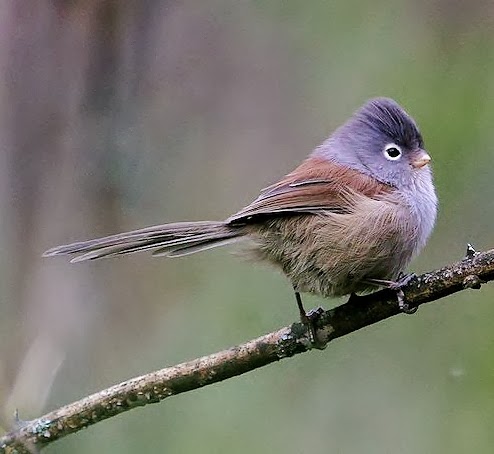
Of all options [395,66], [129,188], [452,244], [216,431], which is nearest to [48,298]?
[129,188]

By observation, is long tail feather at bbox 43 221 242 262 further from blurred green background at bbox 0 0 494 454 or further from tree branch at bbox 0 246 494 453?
tree branch at bbox 0 246 494 453

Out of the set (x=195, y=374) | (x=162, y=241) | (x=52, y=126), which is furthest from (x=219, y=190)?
(x=195, y=374)

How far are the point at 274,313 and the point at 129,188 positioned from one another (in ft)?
4.33

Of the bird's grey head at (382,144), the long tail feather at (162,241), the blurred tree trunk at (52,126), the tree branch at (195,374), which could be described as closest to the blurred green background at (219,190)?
the blurred tree trunk at (52,126)

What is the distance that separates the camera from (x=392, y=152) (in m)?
4.28

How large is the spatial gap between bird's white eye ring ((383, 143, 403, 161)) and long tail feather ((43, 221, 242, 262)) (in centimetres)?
88

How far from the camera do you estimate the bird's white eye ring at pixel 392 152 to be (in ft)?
13.9

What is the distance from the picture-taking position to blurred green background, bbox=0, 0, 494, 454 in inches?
172

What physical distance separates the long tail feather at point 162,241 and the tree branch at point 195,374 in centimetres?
58

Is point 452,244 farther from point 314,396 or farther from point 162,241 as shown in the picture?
point 162,241

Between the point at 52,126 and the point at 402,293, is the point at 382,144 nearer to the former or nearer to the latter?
the point at 402,293

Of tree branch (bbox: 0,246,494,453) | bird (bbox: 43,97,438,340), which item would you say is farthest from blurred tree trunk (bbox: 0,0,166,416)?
tree branch (bbox: 0,246,494,453)

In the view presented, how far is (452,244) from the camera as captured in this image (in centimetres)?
534

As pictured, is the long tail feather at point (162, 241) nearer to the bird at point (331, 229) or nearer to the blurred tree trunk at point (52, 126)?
the bird at point (331, 229)
